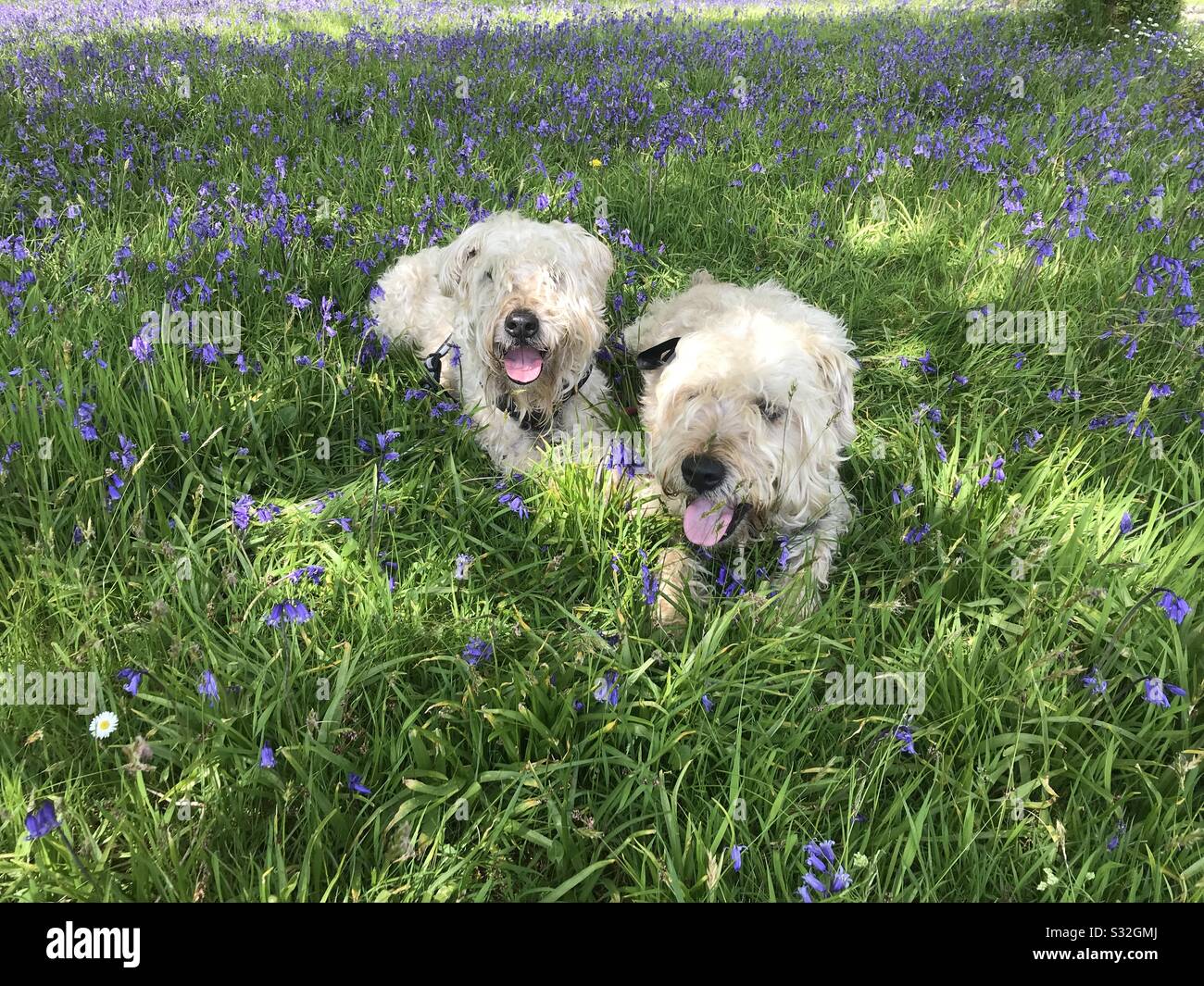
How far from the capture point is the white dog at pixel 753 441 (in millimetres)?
2820

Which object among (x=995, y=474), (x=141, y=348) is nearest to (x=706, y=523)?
(x=995, y=474)

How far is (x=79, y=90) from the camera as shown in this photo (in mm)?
7078

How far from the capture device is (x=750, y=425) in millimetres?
2861

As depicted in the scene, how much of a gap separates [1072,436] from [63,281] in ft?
19.2

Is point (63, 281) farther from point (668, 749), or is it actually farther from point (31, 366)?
point (668, 749)

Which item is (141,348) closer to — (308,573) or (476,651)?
(308,573)

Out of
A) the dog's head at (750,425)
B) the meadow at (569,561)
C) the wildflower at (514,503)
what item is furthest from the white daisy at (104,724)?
the dog's head at (750,425)

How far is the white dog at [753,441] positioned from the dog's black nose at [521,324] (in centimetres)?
83

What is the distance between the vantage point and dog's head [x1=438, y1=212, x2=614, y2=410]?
3.68 m

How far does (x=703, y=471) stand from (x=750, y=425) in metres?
0.31

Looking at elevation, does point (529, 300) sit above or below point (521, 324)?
above

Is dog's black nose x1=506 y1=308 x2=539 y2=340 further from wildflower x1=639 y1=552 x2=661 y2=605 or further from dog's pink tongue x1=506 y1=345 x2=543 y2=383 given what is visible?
wildflower x1=639 y1=552 x2=661 y2=605

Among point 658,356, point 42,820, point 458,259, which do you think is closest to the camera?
point 42,820

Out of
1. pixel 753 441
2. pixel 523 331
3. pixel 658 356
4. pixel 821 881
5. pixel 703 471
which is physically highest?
pixel 523 331
